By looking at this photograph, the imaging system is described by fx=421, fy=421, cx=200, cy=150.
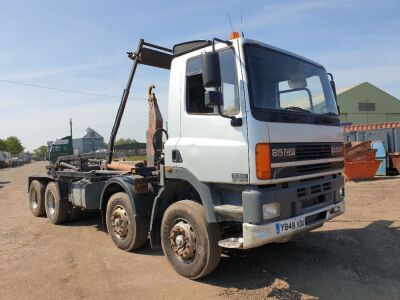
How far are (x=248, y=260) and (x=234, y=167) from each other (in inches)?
76.9

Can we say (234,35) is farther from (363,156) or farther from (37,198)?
(363,156)

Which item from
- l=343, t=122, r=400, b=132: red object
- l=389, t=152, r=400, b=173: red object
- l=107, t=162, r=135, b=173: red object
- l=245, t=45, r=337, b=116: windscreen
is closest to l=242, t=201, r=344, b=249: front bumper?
l=245, t=45, r=337, b=116: windscreen

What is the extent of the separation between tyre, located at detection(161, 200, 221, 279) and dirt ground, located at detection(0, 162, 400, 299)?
0.69 ft

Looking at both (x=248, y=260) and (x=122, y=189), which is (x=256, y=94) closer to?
(x=248, y=260)

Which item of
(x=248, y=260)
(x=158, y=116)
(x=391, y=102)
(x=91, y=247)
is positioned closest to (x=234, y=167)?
(x=248, y=260)

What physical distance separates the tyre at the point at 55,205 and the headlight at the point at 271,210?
6.26 meters

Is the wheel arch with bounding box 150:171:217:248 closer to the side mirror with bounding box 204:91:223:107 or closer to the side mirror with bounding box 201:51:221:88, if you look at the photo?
the side mirror with bounding box 204:91:223:107

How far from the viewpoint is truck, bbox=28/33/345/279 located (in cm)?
479

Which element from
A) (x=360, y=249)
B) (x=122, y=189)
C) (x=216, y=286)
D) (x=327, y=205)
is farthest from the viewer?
(x=122, y=189)

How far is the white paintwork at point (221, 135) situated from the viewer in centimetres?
480

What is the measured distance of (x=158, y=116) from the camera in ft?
24.2

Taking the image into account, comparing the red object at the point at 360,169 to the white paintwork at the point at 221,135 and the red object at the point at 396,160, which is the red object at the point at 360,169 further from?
the white paintwork at the point at 221,135

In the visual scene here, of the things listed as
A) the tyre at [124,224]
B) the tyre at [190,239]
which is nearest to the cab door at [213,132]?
the tyre at [190,239]

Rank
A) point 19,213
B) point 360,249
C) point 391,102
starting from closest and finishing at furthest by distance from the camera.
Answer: point 360,249, point 19,213, point 391,102
